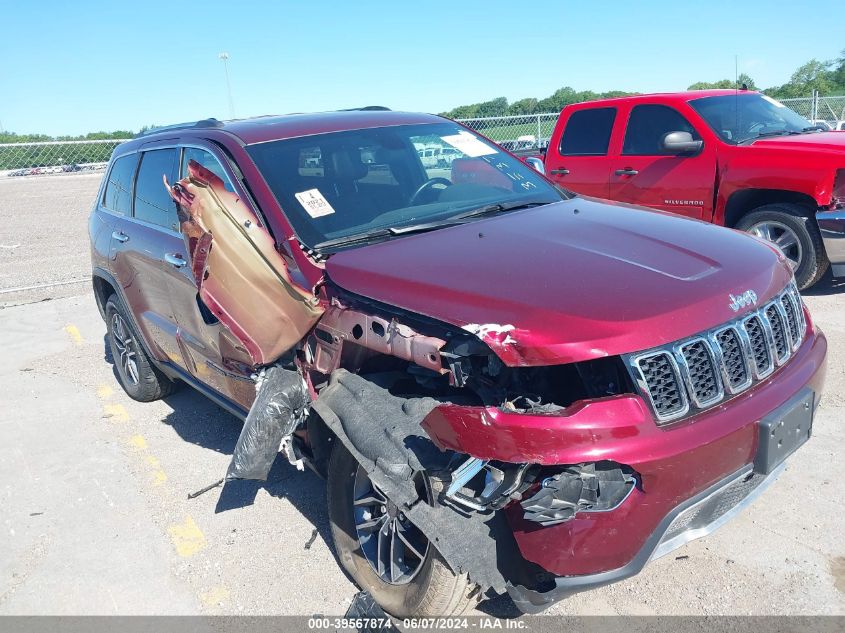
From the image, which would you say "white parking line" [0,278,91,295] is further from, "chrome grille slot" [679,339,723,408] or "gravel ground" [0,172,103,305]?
"chrome grille slot" [679,339,723,408]

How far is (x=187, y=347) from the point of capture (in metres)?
4.23

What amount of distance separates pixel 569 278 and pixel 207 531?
242 centimetres

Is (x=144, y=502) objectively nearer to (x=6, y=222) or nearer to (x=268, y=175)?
(x=268, y=175)

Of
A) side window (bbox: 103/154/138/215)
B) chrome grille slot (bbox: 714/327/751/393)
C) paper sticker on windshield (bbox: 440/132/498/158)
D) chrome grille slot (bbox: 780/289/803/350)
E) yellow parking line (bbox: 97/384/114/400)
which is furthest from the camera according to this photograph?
A: yellow parking line (bbox: 97/384/114/400)

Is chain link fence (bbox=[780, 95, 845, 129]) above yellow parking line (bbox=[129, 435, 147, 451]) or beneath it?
above

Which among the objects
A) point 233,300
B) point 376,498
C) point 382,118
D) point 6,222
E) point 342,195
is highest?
point 382,118

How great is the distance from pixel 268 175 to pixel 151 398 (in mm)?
2890

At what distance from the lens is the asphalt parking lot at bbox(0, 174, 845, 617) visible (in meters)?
2.99

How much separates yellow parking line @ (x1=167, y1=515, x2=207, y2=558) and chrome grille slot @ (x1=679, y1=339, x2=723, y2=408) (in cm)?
255

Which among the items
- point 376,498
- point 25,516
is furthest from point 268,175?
point 25,516

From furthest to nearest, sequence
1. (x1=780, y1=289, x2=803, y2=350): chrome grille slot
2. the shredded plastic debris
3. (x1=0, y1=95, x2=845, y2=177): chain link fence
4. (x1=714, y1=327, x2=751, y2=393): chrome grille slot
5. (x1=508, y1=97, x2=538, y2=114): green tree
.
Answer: (x1=508, y1=97, x2=538, y2=114): green tree, (x1=0, y1=95, x2=845, y2=177): chain link fence, the shredded plastic debris, (x1=780, y1=289, x2=803, y2=350): chrome grille slot, (x1=714, y1=327, x2=751, y2=393): chrome grille slot

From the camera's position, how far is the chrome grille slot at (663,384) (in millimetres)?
2309

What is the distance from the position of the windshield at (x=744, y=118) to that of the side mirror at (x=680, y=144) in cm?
30

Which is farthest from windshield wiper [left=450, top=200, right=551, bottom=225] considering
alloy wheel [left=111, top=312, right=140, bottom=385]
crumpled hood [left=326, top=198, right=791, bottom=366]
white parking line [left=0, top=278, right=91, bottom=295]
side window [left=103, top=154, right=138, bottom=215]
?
white parking line [left=0, top=278, right=91, bottom=295]
